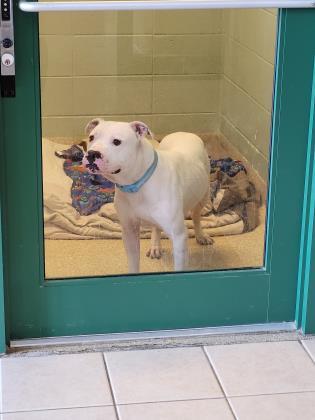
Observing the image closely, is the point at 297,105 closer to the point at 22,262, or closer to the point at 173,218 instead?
the point at 173,218

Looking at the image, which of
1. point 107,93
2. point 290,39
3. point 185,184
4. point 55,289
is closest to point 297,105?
point 290,39

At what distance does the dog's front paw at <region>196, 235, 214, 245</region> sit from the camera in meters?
2.74

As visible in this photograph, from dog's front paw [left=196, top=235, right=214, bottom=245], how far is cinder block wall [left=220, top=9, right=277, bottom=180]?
0.27 meters

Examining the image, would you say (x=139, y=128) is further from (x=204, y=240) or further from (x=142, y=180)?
(x=204, y=240)

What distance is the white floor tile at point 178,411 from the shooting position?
2359 millimetres

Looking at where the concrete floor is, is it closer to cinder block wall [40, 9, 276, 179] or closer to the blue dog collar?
the blue dog collar

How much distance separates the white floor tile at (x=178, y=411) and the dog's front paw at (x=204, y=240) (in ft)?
1.78

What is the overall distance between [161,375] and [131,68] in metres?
0.94

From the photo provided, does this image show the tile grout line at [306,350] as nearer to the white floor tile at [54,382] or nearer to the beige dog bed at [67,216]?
the beige dog bed at [67,216]

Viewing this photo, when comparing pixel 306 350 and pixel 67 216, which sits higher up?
pixel 67 216

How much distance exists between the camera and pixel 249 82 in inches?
103

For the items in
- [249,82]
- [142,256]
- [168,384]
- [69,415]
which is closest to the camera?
[69,415]

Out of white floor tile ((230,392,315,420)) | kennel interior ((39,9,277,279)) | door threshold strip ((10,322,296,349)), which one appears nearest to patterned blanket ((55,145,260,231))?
kennel interior ((39,9,277,279))

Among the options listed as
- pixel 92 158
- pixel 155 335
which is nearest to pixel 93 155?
pixel 92 158
